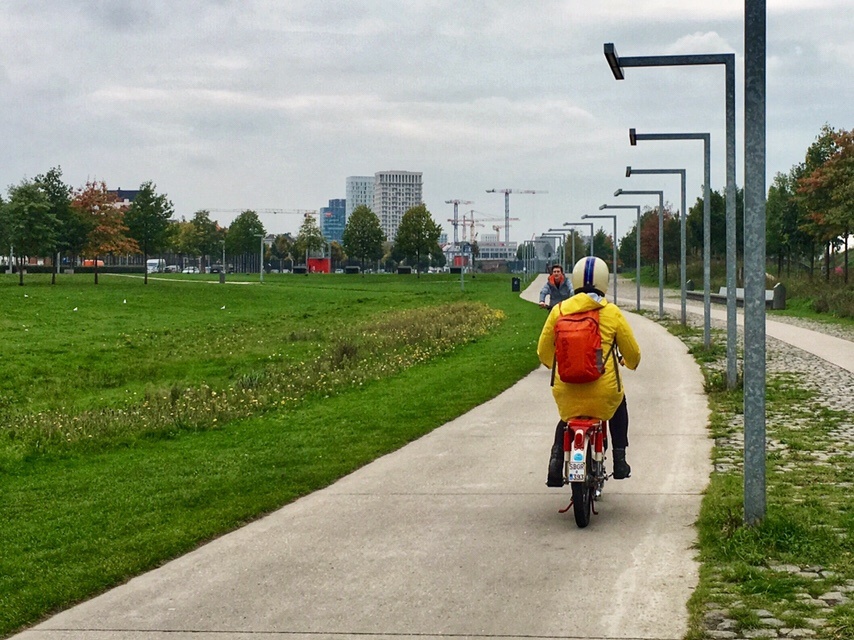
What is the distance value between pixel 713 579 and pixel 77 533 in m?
4.23

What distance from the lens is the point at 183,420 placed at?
1378 centimetres

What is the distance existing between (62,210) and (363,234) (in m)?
55.7

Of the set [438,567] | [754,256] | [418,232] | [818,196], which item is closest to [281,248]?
[418,232]

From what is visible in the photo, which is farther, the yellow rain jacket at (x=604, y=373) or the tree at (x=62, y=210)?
the tree at (x=62, y=210)

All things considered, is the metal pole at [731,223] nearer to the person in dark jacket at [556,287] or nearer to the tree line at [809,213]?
the person in dark jacket at [556,287]

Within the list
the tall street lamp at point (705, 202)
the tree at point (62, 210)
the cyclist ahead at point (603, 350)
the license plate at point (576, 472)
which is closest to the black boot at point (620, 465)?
the cyclist ahead at point (603, 350)

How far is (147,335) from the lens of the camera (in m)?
33.5

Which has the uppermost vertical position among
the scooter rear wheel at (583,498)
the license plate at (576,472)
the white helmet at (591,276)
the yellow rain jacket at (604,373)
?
the white helmet at (591,276)

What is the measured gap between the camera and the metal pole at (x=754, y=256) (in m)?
7.13

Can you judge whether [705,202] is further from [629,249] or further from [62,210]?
[629,249]

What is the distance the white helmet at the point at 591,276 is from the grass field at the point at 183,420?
2849mm

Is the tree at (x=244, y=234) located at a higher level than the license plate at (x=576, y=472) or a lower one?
higher

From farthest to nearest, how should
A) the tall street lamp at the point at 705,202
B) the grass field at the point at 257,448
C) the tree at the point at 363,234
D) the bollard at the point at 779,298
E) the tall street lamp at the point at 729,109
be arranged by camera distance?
the tree at the point at 363,234, the bollard at the point at 779,298, the tall street lamp at the point at 705,202, the tall street lamp at the point at 729,109, the grass field at the point at 257,448

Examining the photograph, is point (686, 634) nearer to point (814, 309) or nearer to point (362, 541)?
point (362, 541)
